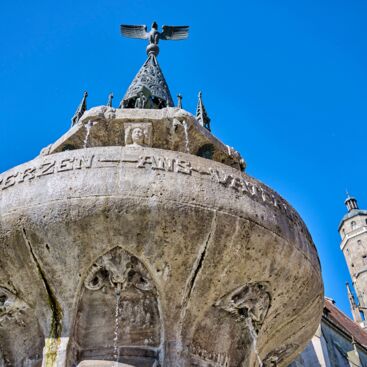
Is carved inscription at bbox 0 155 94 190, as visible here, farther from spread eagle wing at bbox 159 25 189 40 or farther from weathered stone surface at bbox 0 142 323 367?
spread eagle wing at bbox 159 25 189 40

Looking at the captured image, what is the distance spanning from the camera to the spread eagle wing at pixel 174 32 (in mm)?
9664

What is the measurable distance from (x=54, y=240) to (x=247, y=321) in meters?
1.69

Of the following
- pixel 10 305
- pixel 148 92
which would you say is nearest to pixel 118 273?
pixel 10 305

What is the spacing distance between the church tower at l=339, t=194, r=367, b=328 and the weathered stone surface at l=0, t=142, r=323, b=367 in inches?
1883

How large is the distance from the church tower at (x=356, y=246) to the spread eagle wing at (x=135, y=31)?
1731 inches

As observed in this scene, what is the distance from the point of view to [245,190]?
4062mm

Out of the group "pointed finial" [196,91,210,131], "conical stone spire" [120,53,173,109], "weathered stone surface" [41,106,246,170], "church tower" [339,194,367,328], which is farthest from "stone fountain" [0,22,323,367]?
"church tower" [339,194,367,328]

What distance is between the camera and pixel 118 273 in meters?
3.77

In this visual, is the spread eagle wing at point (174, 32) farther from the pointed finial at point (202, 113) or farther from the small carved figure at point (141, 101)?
the small carved figure at point (141, 101)

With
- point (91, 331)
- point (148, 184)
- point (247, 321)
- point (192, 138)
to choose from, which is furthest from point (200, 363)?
point (192, 138)

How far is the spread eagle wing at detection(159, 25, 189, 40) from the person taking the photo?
966 cm

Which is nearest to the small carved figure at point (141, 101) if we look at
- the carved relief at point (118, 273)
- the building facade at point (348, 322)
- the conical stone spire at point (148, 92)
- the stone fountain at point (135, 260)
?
the conical stone spire at point (148, 92)

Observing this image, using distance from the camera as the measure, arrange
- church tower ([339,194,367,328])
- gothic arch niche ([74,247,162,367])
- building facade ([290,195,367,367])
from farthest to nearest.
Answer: church tower ([339,194,367,328]) < building facade ([290,195,367,367]) < gothic arch niche ([74,247,162,367])

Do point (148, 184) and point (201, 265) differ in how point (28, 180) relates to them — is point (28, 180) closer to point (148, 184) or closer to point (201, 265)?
point (148, 184)
